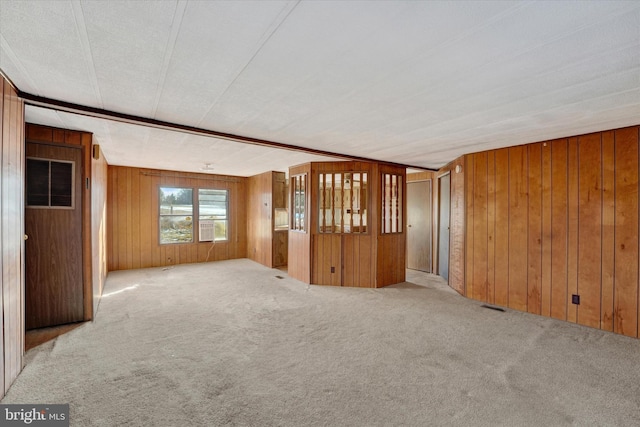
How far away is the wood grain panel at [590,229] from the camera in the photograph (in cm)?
318

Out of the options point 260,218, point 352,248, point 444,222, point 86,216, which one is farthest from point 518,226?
point 86,216

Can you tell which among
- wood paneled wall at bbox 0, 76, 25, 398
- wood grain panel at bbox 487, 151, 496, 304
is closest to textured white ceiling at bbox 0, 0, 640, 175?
wood paneled wall at bbox 0, 76, 25, 398

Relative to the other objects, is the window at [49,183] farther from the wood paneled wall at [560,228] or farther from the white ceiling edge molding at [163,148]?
the wood paneled wall at [560,228]

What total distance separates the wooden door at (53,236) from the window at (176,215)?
3.38 metres

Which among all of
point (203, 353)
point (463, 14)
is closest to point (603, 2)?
point (463, 14)

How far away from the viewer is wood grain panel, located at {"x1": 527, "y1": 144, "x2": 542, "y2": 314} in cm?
363

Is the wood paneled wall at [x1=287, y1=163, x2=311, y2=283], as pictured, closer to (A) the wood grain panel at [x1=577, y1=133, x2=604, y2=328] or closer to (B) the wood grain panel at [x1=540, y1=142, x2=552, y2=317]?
(B) the wood grain panel at [x1=540, y1=142, x2=552, y2=317]

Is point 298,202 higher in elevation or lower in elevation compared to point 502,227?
higher

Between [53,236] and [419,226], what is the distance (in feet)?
20.2

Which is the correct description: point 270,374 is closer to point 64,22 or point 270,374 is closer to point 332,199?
point 64,22

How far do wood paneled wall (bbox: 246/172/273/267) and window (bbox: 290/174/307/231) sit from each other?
3.76 ft

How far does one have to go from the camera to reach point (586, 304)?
327 cm

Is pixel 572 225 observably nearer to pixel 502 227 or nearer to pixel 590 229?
pixel 590 229

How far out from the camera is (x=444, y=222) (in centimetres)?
555
